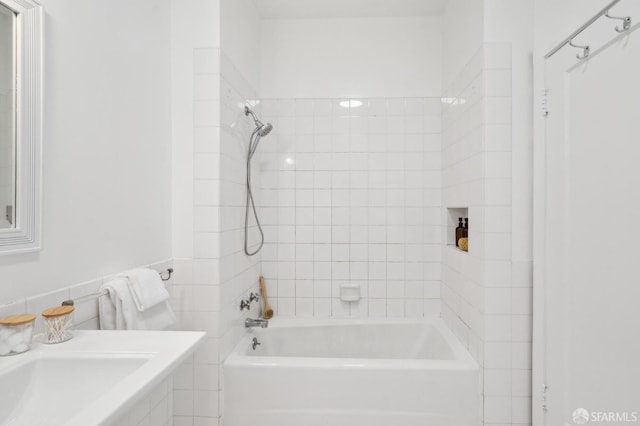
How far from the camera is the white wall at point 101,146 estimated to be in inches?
47.8

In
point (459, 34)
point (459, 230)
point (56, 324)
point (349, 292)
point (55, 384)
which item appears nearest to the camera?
point (55, 384)

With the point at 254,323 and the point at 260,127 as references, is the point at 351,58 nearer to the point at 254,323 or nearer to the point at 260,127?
the point at 260,127

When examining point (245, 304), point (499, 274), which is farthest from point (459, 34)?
point (245, 304)

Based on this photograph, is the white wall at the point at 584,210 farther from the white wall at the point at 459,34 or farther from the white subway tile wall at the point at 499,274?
the white wall at the point at 459,34

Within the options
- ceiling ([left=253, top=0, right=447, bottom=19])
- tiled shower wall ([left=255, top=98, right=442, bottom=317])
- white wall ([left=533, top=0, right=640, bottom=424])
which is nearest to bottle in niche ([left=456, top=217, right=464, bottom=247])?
tiled shower wall ([left=255, top=98, right=442, bottom=317])

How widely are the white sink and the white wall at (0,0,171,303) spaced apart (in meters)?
0.23

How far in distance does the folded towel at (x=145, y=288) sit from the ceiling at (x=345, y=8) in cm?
201

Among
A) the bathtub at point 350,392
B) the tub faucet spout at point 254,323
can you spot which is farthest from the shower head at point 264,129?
the bathtub at point 350,392

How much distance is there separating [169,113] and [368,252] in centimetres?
163

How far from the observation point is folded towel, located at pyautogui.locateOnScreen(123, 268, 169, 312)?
A: 4.71 ft

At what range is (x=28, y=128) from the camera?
1.11 meters

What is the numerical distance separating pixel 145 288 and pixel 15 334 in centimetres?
50

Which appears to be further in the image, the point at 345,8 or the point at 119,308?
the point at 345,8

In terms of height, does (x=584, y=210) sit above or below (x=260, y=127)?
below
